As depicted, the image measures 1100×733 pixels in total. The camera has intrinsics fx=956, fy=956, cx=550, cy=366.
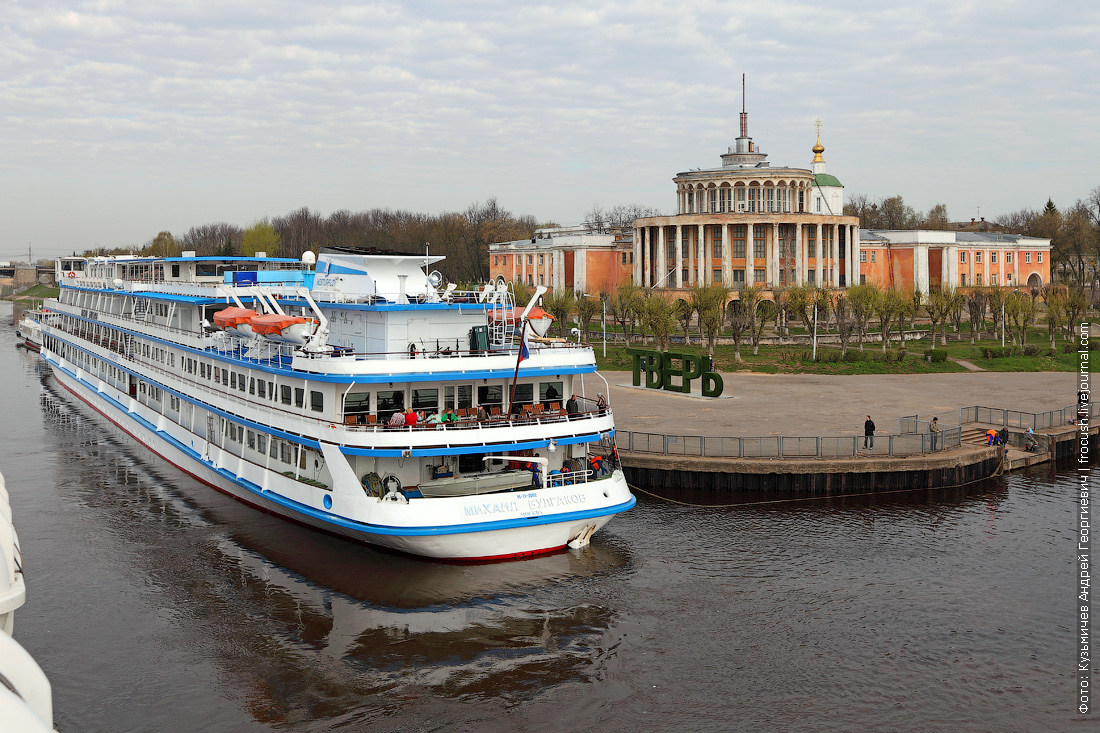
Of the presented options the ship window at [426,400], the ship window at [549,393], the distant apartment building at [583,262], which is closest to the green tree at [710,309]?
the distant apartment building at [583,262]

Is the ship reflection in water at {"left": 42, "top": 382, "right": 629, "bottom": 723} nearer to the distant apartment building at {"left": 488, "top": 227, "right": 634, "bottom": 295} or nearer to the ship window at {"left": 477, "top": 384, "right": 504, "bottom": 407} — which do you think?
the ship window at {"left": 477, "top": 384, "right": 504, "bottom": 407}

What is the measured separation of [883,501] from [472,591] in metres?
18.8

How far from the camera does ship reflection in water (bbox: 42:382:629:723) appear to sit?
71.9 feet

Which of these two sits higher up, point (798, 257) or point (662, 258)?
point (662, 258)

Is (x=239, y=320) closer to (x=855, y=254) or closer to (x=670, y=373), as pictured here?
(x=670, y=373)

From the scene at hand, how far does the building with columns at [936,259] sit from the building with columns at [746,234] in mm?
9958

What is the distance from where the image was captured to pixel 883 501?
37719mm

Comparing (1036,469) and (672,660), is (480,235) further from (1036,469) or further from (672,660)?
(672,660)

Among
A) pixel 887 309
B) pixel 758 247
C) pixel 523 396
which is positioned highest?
pixel 758 247

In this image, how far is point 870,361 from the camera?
7231 centimetres

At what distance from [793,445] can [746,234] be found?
70.1 metres

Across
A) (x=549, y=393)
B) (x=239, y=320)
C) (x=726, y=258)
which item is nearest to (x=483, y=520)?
(x=549, y=393)

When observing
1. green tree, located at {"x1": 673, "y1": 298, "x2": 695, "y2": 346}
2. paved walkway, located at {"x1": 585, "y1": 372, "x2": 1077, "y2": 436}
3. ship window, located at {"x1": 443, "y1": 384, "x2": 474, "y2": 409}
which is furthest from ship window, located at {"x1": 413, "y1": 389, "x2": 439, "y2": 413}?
green tree, located at {"x1": 673, "y1": 298, "x2": 695, "y2": 346}

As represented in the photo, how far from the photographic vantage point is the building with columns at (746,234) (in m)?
108
